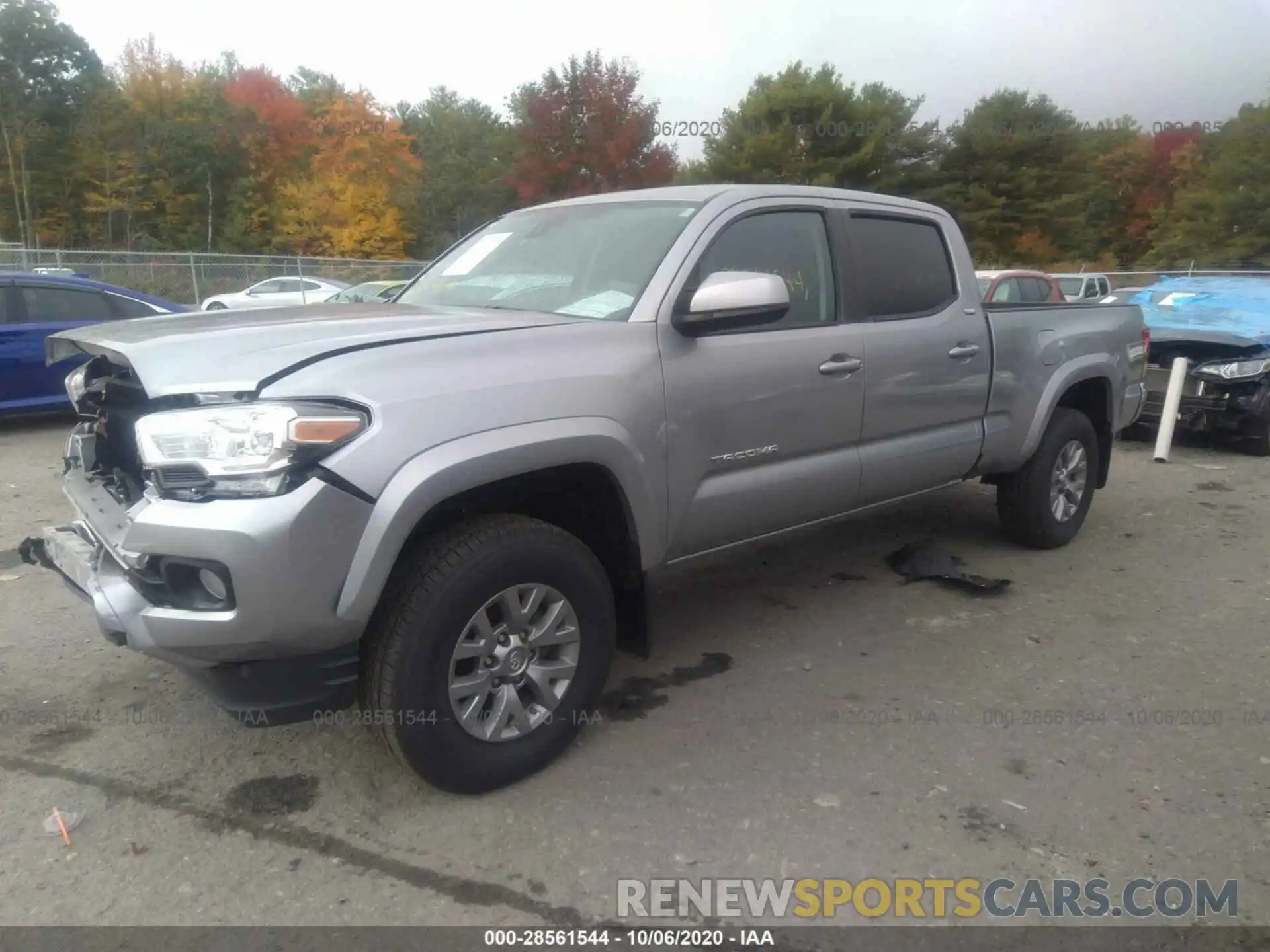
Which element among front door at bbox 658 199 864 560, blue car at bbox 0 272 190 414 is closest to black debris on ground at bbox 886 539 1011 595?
front door at bbox 658 199 864 560

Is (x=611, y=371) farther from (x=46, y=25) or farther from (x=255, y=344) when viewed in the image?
(x=46, y=25)

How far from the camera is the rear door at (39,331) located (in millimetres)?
8516

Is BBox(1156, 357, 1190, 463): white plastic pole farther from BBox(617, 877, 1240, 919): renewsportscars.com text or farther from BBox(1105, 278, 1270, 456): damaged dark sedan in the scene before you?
BBox(617, 877, 1240, 919): renewsportscars.com text

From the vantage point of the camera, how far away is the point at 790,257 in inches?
157

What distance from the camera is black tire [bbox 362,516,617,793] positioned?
2686 mm

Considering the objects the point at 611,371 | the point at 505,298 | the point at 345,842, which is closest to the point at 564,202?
the point at 505,298

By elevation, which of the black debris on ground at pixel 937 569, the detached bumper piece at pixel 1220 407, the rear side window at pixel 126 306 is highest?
the rear side window at pixel 126 306

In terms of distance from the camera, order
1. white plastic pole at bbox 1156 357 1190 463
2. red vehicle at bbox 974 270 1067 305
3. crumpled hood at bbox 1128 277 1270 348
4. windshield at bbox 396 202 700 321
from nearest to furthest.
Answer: windshield at bbox 396 202 700 321 → white plastic pole at bbox 1156 357 1190 463 → crumpled hood at bbox 1128 277 1270 348 → red vehicle at bbox 974 270 1067 305

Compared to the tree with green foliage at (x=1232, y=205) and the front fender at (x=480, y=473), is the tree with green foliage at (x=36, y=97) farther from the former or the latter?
the tree with green foliage at (x=1232, y=205)

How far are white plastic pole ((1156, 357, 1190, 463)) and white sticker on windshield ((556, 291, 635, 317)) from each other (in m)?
6.92

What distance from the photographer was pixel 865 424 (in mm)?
4129

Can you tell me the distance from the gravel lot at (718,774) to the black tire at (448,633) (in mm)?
149

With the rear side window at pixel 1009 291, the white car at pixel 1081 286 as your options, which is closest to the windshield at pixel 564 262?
the rear side window at pixel 1009 291

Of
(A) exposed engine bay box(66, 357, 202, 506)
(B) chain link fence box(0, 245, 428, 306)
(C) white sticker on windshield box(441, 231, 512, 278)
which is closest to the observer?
(A) exposed engine bay box(66, 357, 202, 506)
